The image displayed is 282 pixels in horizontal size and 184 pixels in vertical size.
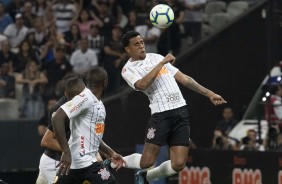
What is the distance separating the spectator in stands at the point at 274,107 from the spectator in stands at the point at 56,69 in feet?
15.2

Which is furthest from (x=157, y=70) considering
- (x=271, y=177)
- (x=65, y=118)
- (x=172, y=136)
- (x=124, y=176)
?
(x=124, y=176)

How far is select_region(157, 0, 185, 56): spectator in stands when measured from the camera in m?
21.2

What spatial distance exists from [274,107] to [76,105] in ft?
24.8

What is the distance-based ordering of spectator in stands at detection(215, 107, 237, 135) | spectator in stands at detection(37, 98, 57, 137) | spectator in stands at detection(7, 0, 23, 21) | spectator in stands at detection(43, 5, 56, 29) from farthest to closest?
spectator in stands at detection(7, 0, 23, 21) < spectator in stands at detection(43, 5, 56, 29) < spectator in stands at detection(215, 107, 237, 135) < spectator in stands at detection(37, 98, 57, 137)

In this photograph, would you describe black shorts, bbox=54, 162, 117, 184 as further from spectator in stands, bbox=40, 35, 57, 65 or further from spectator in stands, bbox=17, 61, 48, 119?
spectator in stands, bbox=40, 35, 57, 65

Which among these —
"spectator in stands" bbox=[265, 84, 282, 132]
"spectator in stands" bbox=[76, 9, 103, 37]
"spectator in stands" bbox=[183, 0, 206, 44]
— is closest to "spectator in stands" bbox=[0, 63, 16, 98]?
"spectator in stands" bbox=[76, 9, 103, 37]

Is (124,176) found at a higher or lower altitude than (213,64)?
lower

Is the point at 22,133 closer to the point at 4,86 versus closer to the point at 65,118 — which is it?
the point at 4,86

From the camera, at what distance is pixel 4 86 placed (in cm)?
2186

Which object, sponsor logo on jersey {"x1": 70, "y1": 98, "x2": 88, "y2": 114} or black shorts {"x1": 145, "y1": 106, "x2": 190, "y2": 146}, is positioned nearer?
sponsor logo on jersey {"x1": 70, "y1": 98, "x2": 88, "y2": 114}

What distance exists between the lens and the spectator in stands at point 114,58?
21.1 m

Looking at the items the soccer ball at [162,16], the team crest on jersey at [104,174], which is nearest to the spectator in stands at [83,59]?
the soccer ball at [162,16]

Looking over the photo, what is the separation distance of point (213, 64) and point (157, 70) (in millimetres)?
8629

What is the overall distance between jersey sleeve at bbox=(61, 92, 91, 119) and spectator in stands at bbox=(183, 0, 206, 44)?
1002 centimetres
